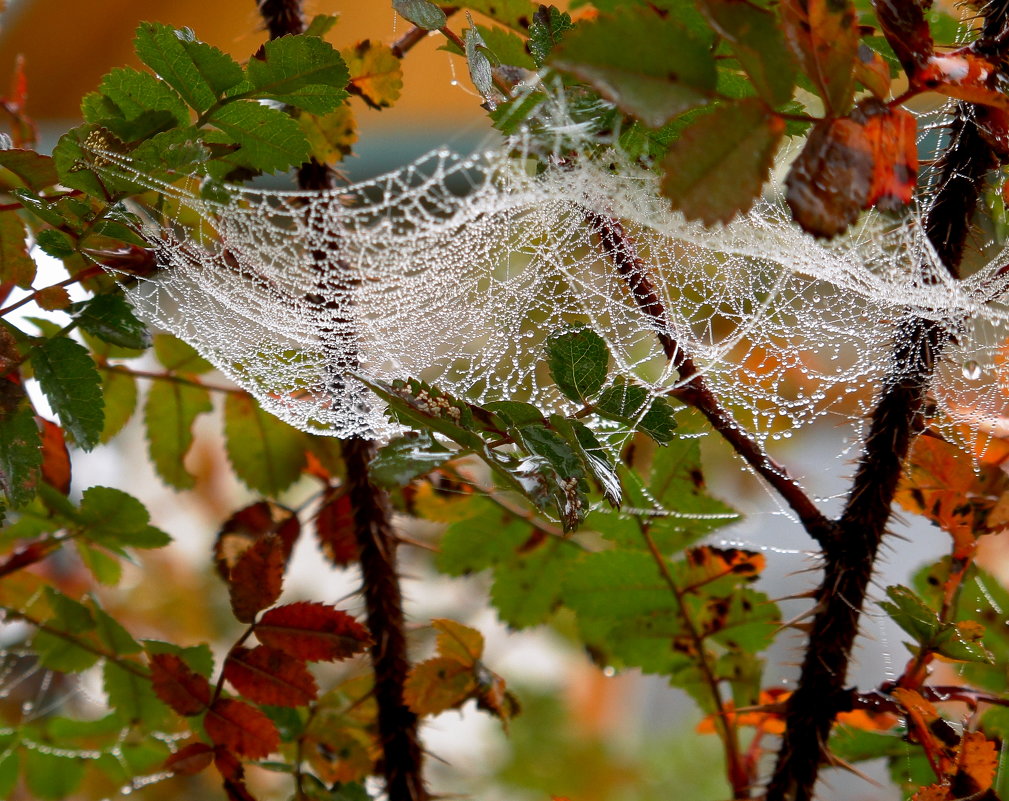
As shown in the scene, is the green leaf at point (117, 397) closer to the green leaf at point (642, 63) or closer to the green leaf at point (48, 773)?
the green leaf at point (48, 773)

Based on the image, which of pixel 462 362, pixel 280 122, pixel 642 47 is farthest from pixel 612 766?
pixel 642 47

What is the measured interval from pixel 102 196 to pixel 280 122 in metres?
0.10

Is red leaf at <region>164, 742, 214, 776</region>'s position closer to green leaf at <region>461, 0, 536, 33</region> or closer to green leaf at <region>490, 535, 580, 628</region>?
green leaf at <region>490, 535, 580, 628</region>

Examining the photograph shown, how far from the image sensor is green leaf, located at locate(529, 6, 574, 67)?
398 millimetres

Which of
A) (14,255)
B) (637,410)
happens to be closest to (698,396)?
(637,410)

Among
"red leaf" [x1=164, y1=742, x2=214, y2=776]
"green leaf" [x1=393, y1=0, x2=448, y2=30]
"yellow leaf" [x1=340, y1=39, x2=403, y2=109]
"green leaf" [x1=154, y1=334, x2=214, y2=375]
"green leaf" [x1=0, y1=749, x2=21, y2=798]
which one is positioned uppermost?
"yellow leaf" [x1=340, y1=39, x2=403, y2=109]

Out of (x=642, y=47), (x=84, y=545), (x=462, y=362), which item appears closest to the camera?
(x=642, y=47)

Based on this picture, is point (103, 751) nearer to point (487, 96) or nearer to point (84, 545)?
point (84, 545)

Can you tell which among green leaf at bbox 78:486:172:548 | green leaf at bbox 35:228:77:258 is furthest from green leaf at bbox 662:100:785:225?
green leaf at bbox 78:486:172:548

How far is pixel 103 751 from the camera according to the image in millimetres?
644

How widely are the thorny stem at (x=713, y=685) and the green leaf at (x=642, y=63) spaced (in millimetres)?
340

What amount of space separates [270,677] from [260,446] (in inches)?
8.7

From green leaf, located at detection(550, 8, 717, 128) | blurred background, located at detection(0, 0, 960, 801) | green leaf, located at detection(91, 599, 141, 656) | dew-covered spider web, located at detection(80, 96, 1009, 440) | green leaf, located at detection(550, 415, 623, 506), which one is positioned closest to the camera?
green leaf, located at detection(550, 8, 717, 128)

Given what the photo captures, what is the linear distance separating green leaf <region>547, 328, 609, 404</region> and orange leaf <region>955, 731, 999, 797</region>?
0.85 ft
